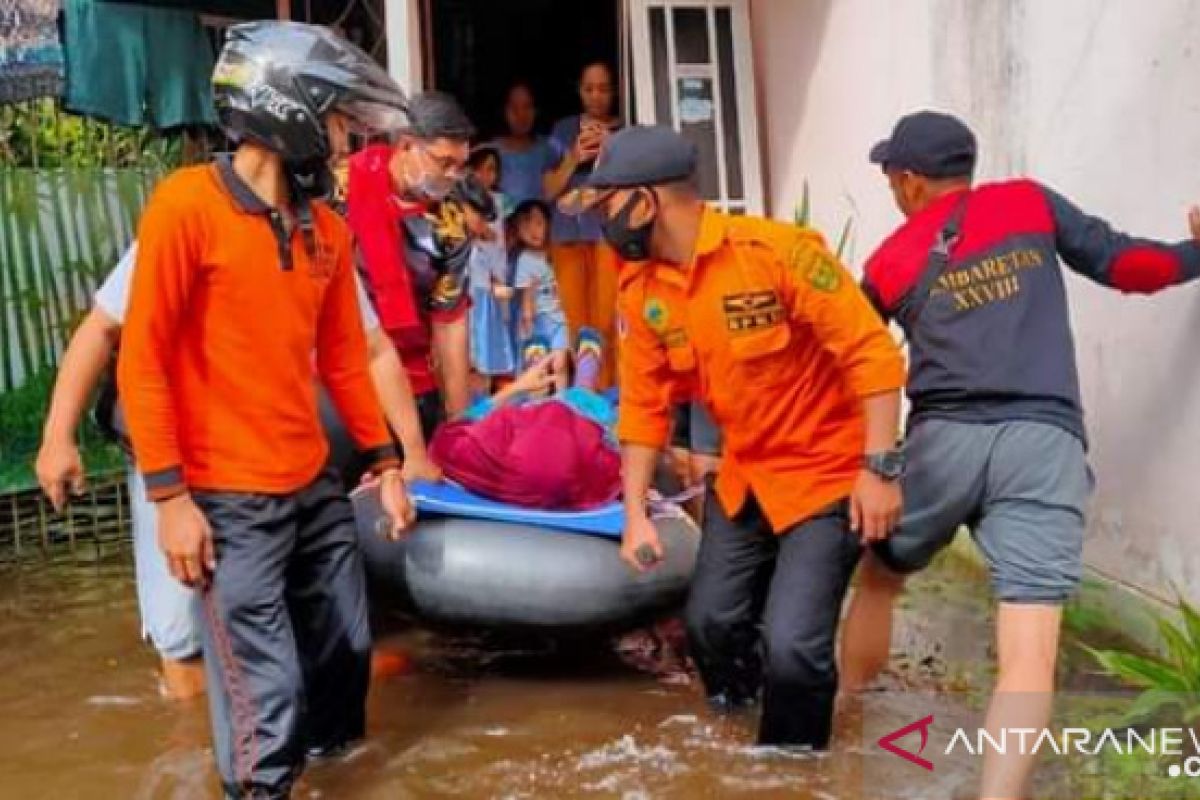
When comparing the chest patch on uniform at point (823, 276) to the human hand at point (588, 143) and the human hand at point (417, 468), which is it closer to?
the human hand at point (417, 468)

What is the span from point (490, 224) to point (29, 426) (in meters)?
2.32

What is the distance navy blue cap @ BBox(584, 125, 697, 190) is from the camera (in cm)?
346

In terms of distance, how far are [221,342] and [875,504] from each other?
1538 millimetres

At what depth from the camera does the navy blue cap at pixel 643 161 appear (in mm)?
3463

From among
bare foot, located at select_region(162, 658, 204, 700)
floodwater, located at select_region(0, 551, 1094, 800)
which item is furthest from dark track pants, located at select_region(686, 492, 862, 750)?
bare foot, located at select_region(162, 658, 204, 700)

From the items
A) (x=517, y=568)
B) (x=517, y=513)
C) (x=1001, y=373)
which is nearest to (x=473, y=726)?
(x=517, y=568)

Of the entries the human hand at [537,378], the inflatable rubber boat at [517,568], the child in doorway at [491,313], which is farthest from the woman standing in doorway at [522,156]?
the inflatable rubber boat at [517,568]

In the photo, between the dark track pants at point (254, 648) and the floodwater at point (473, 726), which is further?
the floodwater at point (473, 726)

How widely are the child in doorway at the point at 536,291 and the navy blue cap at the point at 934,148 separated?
3.05 meters

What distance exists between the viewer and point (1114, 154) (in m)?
4.37

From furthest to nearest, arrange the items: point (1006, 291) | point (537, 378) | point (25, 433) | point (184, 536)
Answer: point (25, 433) < point (537, 378) < point (1006, 291) < point (184, 536)

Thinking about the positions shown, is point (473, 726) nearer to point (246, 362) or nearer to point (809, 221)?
point (246, 362)

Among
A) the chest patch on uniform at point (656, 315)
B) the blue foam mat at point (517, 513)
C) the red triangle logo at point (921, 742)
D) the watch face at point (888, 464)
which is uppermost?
the chest patch on uniform at point (656, 315)

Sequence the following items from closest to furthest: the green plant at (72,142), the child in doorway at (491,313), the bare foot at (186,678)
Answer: the bare foot at (186,678)
the child in doorway at (491,313)
the green plant at (72,142)
